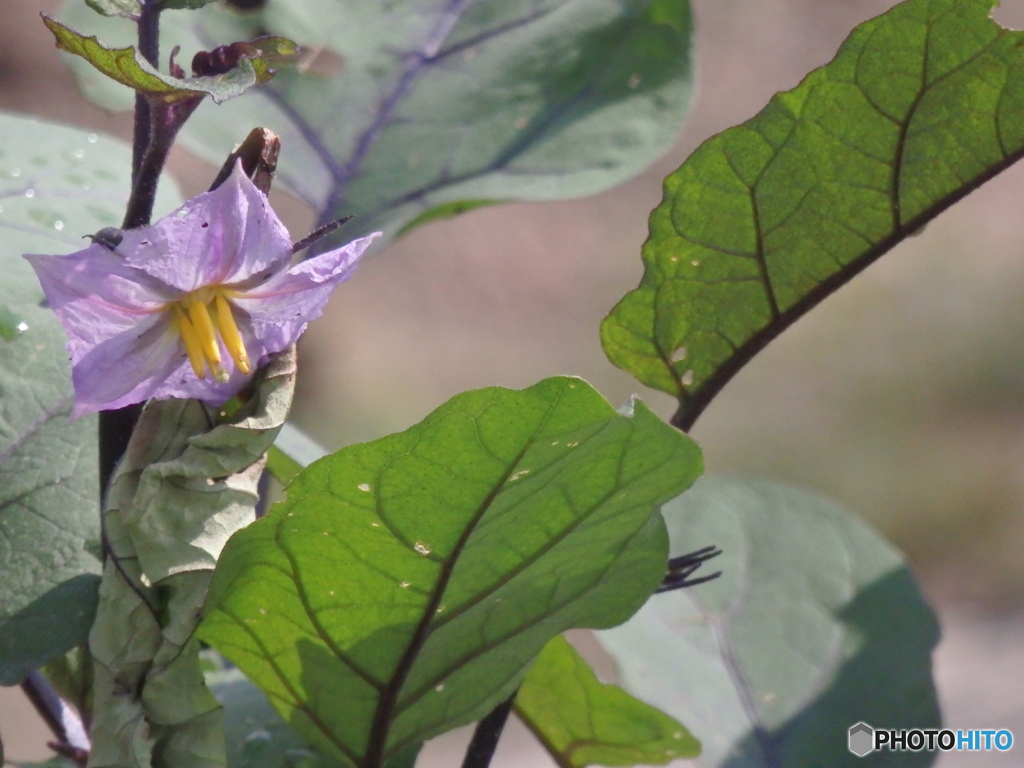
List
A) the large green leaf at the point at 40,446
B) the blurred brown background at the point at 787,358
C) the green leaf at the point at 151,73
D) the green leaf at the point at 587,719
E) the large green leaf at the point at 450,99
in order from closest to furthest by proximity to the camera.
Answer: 1. the green leaf at the point at 151,73
2. the large green leaf at the point at 40,446
3. the green leaf at the point at 587,719
4. the large green leaf at the point at 450,99
5. the blurred brown background at the point at 787,358

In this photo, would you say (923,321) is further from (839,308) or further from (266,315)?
(266,315)

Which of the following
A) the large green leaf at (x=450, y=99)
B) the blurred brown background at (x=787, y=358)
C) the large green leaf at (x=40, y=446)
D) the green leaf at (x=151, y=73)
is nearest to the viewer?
the green leaf at (x=151, y=73)

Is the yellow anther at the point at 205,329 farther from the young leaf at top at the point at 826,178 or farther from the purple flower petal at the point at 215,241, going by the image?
the young leaf at top at the point at 826,178

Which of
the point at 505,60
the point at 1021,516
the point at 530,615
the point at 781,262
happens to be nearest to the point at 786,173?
the point at 781,262

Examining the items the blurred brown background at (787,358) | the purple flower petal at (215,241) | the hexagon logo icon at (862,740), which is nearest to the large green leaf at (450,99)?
the purple flower petal at (215,241)

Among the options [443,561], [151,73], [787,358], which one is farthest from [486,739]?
[787,358]

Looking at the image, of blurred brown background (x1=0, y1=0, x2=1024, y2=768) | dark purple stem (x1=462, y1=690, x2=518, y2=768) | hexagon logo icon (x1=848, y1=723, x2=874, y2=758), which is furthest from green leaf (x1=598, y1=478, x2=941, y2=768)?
blurred brown background (x1=0, y1=0, x2=1024, y2=768)

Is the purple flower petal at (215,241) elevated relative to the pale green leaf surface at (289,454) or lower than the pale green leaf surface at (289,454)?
elevated

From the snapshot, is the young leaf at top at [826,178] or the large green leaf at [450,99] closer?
the young leaf at top at [826,178]
